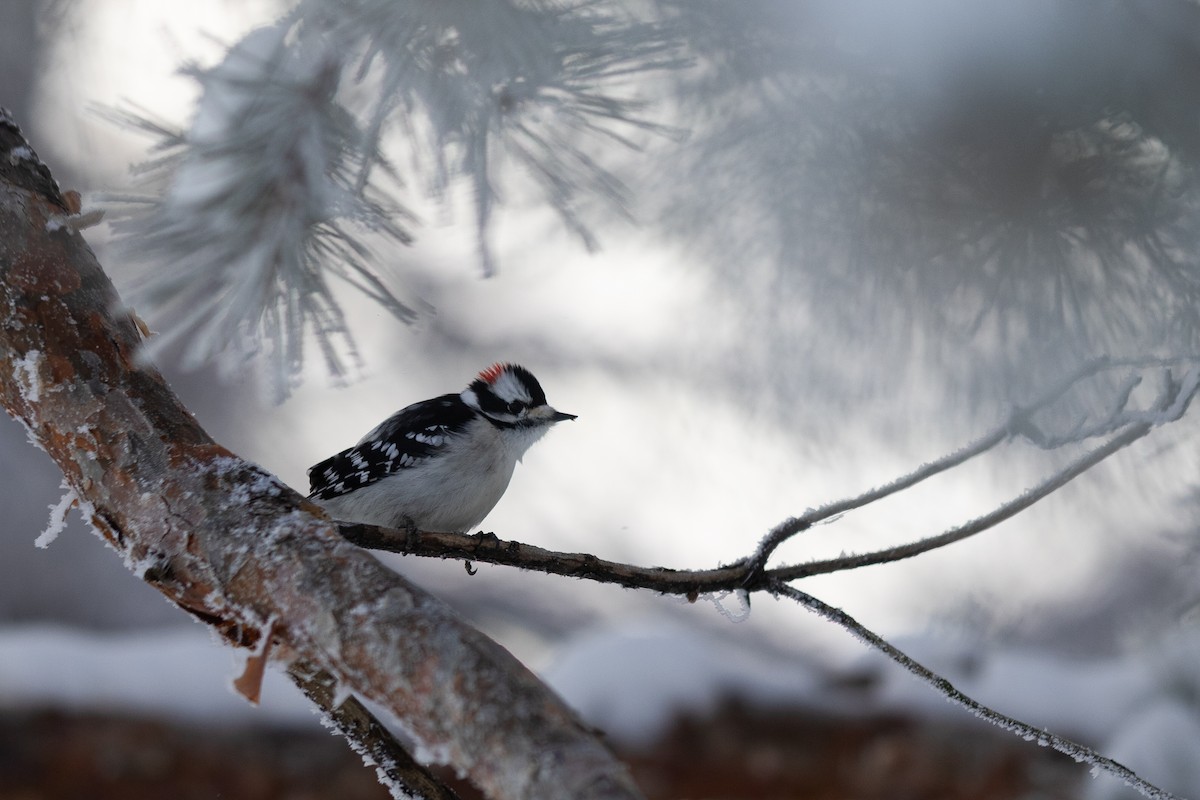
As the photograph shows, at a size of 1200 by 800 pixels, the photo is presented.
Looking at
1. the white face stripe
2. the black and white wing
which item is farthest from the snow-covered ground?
the white face stripe

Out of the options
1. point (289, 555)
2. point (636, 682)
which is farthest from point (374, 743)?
point (636, 682)

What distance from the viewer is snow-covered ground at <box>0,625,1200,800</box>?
2.01 meters

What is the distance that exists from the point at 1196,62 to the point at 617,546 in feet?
5.14

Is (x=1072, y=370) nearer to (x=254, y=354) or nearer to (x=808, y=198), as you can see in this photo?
(x=808, y=198)

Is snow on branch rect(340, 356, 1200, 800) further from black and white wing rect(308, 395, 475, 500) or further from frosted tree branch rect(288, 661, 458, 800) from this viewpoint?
black and white wing rect(308, 395, 475, 500)

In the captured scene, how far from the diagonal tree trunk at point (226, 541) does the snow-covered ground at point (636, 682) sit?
57.7 inches

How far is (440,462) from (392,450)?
0.08 metres

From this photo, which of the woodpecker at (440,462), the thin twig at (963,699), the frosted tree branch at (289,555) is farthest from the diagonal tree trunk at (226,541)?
the woodpecker at (440,462)

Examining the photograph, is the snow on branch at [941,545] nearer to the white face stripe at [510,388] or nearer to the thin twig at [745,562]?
the thin twig at [745,562]

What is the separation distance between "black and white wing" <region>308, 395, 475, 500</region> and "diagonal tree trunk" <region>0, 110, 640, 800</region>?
521mm

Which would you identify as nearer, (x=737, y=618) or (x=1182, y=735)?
(x=737, y=618)

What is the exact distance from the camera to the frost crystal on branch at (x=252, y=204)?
0.54 m

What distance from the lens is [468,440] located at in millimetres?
1138

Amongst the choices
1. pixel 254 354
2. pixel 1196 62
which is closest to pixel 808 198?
pixel 1196 62
